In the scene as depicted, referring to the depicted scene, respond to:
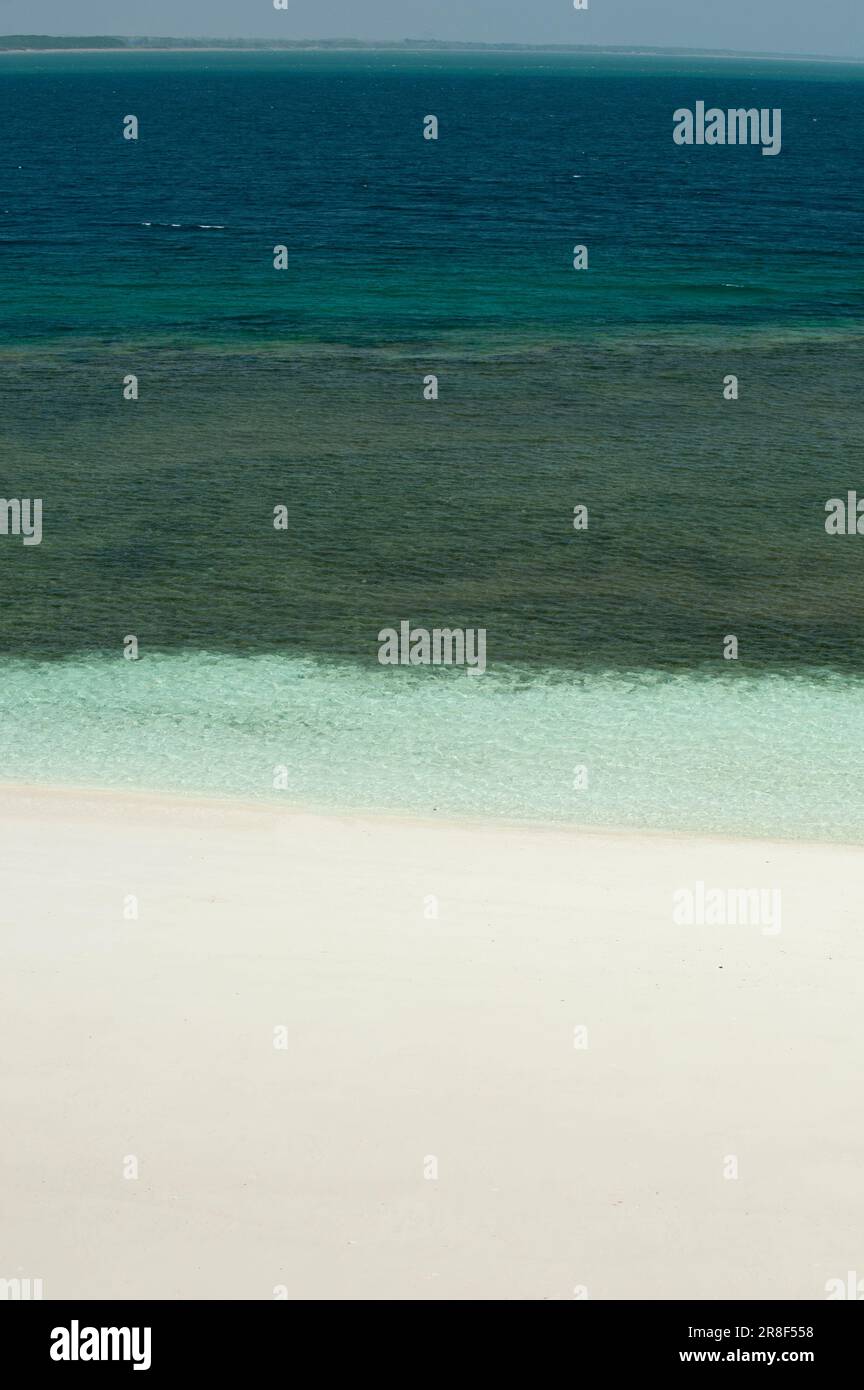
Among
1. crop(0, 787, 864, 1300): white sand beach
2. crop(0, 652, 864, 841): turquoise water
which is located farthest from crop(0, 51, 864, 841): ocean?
crop(0, 787, 864, 1300): white sand beach

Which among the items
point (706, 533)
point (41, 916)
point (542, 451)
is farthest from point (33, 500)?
point (41, 916)

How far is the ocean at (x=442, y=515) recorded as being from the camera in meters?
13.4

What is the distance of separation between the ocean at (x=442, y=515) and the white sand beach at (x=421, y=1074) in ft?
6.93

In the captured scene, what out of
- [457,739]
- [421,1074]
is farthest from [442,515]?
[421,1074]

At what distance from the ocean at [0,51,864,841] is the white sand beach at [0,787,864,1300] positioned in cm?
211

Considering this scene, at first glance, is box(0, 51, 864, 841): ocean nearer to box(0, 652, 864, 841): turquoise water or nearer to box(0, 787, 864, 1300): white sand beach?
box(0, 652, 864, 841): turquoise water

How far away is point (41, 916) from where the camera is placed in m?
9.57

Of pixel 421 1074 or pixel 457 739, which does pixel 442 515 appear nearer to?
pixel 457 739

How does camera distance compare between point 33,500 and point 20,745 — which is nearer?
point 20,745

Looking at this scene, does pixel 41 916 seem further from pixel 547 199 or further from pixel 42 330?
pixel 547 199

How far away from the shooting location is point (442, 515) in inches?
822

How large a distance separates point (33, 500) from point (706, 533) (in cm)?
1011

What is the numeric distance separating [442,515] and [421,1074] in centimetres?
1392

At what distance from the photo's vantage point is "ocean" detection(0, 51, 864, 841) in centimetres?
1335
